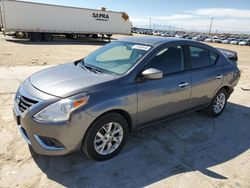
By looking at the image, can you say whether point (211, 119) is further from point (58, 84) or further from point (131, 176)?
point (58, 84)

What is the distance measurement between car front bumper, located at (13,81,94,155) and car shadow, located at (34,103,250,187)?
1.20ft

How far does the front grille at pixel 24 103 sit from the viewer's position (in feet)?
9.39

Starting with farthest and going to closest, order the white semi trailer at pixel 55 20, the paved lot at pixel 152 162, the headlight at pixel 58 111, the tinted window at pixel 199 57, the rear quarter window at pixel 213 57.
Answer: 1. the white semi trailer at pixel 55 20
2. the rear quarter window at pixel 213 57
3. the tinted window at pixel 199 57
4. the paved lot at pixel 152 162
5. the headlight at pixel 58 111

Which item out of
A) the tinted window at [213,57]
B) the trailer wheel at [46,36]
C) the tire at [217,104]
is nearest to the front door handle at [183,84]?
the tinted window at [213,57]

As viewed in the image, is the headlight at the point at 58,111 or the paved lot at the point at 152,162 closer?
the headlight at the point at 58,111

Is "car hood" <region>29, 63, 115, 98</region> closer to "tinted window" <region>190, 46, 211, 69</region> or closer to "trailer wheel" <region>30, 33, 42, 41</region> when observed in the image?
"tinted window" <region>190, 46, 211, 69</region>

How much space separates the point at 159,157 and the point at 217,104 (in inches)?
88.8

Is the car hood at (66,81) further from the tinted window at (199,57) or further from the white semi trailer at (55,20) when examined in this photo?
the white semi trailer at (55,20)

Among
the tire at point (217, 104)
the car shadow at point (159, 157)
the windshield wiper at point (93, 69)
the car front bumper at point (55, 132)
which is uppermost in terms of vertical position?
the windshield wiper at point (93, 69)

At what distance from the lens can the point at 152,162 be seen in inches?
A: 129

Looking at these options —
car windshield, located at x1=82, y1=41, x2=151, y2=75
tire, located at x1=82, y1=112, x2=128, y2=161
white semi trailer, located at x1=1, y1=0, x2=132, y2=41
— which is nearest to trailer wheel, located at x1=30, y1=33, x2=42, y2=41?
white semi trailer, located at x1=1, y1=0, x2=132, y2=41

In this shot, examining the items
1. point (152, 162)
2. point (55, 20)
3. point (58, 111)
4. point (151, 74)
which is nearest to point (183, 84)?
point (151, 74)

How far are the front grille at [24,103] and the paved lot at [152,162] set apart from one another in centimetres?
74

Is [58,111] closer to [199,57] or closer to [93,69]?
[93,69]
